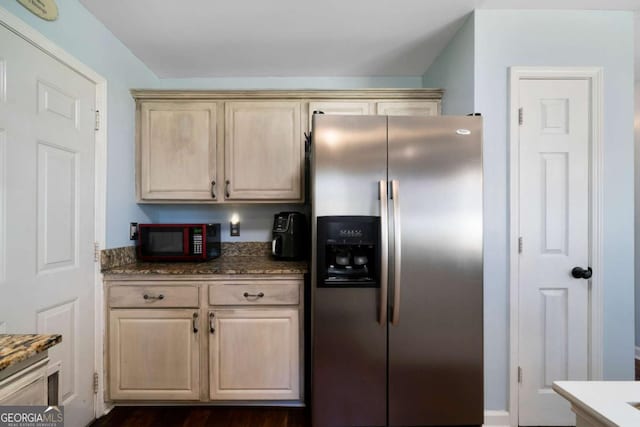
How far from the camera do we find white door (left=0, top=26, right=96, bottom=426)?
53.2 inches

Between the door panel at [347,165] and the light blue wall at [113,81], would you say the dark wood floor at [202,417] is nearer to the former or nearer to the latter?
the light blue wall at [113,81]

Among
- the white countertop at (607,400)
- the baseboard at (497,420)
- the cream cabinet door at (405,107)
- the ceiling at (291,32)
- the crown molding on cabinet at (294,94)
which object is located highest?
the ceiling at (291,32)

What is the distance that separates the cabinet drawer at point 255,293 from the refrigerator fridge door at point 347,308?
1.08 ft

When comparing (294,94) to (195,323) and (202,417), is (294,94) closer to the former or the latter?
(195,323)

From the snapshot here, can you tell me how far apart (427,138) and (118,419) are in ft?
8.01

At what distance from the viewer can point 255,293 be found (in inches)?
76.9

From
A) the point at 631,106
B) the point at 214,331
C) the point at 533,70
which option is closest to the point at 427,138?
the point at 533,70

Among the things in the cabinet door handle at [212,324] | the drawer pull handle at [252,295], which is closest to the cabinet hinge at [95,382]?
the cabinet door handle at [212,324]

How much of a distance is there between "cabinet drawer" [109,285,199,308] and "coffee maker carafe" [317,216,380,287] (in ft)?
2.85

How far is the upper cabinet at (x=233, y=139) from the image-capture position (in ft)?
7.60

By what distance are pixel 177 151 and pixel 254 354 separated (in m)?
1.53

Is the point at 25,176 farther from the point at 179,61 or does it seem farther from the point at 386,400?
the point at 386,400

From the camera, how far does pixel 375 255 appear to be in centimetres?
164

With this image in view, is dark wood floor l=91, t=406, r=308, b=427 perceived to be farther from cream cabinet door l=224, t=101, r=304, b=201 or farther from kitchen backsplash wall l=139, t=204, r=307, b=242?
cream cabinet door l=224, t=101, r=304, b=201
